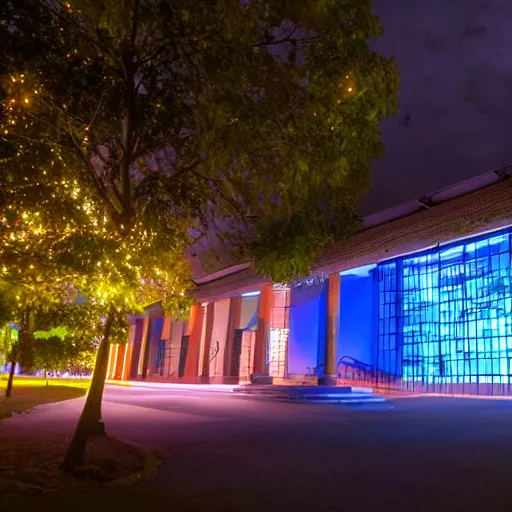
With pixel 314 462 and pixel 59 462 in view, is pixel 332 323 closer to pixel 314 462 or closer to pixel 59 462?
pixel 314 462

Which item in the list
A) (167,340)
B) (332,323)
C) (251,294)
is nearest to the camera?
(332,323)

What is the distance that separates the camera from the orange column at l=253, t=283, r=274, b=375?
26.7 meters

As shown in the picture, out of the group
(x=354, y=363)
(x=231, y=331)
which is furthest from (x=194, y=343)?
(x=354, y=363)

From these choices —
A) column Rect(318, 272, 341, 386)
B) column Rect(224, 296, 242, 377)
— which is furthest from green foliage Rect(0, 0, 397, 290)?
column Rect(224, 296, 242, 377)

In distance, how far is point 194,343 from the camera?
33562 mm

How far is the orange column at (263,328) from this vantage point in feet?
87.7

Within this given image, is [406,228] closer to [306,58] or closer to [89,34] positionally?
[306,58]

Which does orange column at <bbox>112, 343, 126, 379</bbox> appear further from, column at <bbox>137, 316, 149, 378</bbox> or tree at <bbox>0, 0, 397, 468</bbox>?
tree at <bbox>0, 0, 397, 468</bbox>

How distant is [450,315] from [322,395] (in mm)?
6551

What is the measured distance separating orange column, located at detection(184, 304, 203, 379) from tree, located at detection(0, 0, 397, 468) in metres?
26.1

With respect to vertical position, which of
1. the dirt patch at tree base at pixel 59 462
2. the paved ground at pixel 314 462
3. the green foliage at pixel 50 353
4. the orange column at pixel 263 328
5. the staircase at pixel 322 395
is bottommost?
the dirt patch at tree base at pixel 59 462

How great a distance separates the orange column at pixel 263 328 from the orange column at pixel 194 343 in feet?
21.7

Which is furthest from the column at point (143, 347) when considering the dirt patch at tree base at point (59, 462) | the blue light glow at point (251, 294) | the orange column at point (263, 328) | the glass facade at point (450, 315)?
the dirt patch at tree base at point (59, 462)

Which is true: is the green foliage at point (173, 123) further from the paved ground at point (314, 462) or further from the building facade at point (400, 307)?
the building facade at point (400, 307)
